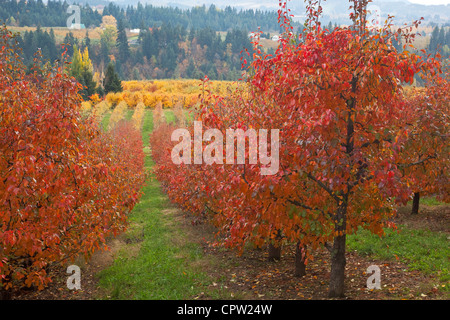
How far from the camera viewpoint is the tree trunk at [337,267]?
654 centimetres

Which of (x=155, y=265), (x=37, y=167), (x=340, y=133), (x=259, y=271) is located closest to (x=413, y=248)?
(x=259, y=271)

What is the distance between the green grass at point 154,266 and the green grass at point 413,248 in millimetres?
4213

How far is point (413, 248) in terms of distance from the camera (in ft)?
30.8

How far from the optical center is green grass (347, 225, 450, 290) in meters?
8.07

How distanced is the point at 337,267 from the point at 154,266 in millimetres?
5306

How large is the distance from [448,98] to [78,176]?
9.47m

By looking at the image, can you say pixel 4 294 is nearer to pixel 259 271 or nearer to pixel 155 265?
pixel 155 265

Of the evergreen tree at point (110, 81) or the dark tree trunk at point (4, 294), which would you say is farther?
the evergreen tree at point (110, 81)

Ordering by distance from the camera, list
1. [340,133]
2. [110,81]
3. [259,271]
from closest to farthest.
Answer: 1. [340,133]
2. [259,271]
3. [110,81]

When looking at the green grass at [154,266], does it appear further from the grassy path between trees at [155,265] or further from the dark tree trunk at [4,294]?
the dark tree trunk at [4,294]

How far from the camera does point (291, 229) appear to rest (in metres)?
6.45
